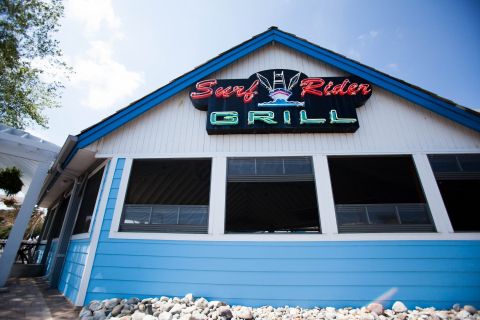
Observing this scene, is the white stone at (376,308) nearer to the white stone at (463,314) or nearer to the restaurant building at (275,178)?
the restaurant building at (275,178)

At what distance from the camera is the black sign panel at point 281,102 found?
534 centimetres

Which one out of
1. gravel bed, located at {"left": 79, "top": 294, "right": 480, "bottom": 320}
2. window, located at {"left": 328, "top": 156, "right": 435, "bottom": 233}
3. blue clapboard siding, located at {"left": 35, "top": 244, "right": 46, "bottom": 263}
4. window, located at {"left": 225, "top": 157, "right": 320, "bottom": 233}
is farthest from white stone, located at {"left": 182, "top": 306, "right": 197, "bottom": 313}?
blue clapboard siding, located at {"left": 35, "top": 244, "right": 46, "bottom": 263}

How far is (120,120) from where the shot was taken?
5.46 meters

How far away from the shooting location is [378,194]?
8883 mm

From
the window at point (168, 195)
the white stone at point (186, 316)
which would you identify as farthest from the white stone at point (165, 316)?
the window at point (168, 195)

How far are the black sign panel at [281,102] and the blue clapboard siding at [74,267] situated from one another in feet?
13.0

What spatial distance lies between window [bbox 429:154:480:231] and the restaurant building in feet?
0.16

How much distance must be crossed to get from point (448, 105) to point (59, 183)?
12047mm

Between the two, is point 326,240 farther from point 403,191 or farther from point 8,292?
point 8,292

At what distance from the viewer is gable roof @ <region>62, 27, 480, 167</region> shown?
17.1 ft

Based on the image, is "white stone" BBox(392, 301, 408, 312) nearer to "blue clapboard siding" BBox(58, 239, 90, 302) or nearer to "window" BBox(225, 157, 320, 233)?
"window" BBox(225, 157, 320, 233)

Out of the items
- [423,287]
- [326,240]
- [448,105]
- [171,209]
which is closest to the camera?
[423,287]

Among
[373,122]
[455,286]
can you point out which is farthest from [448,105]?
[455,286]

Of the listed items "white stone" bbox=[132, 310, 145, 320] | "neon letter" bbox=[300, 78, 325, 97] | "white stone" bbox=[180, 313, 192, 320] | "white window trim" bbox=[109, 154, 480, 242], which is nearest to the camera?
"white stone" bbox=[180, 313, 192, 320]
